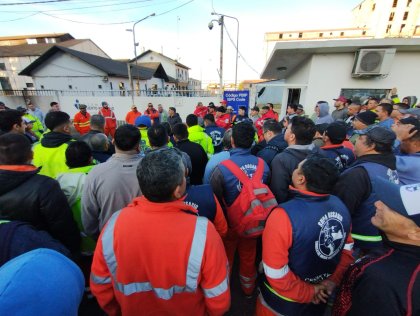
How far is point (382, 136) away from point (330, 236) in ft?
4.69

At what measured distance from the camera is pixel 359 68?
8156 mm

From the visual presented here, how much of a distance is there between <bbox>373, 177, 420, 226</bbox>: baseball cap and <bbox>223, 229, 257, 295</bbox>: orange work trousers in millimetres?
1707

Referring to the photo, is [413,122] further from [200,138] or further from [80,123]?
[80,123]

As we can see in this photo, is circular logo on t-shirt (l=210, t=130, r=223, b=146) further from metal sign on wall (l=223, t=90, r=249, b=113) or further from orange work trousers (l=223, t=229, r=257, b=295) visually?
metal sign on wall (l=223, t=90, r=249, b=113)

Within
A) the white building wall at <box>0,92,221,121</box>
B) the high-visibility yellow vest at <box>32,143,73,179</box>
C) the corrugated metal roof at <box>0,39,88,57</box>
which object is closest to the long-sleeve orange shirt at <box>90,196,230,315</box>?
the high-visibility yellow vest at <box>32,143,73,179</box>

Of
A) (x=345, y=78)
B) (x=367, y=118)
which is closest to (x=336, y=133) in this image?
(x=367, y=118)

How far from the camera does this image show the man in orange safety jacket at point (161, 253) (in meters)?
1.23

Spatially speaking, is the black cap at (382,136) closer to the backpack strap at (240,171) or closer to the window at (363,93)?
the backpack strap at (240,171)

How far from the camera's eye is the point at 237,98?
10.5m

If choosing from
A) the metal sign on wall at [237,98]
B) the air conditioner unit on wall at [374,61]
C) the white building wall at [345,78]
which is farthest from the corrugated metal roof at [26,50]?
the air conditioner unit on wall at [374,61]

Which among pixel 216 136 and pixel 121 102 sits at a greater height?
pixel 121 102

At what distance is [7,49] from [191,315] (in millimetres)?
58591

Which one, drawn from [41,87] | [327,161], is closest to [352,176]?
[327,161]

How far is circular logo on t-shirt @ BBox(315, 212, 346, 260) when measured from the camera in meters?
1.54
